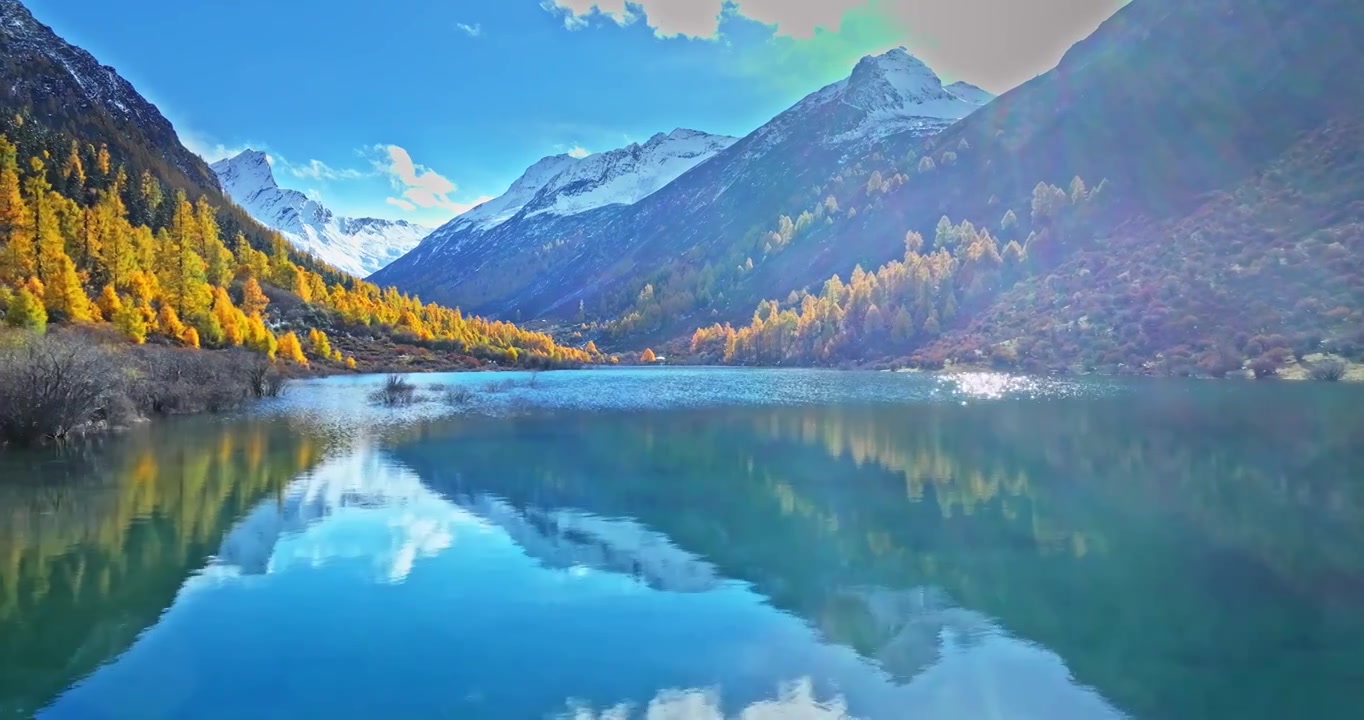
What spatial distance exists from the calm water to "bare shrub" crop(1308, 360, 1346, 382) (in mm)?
54683

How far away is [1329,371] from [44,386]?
103 meters

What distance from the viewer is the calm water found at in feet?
37.4

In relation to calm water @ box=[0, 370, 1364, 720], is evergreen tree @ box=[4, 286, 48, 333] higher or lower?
higher

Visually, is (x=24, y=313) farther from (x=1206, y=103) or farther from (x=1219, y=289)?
(x=1206, y=103)

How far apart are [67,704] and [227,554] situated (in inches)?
342

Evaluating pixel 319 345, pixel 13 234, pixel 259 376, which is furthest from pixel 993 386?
pixel 13 234

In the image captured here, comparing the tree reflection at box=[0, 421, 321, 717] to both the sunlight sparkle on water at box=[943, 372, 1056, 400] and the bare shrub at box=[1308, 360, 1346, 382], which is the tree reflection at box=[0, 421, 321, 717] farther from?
the bare shrub at box=[1308, 360, 1346, 382]

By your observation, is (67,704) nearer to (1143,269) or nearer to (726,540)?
(726,540)

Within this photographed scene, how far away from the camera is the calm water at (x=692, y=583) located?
11391 millimetres

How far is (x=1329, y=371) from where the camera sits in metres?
77.8

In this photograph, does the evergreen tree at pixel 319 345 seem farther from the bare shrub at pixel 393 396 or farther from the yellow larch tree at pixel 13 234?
the bare shrub at pixel 393 396

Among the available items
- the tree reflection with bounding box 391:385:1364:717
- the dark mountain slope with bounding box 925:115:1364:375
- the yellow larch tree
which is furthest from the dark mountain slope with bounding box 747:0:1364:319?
the yellow larch tree

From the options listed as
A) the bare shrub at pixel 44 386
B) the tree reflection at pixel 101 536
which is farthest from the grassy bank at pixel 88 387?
the tree reflection at pixel 101 536

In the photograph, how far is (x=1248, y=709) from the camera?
1062cm
